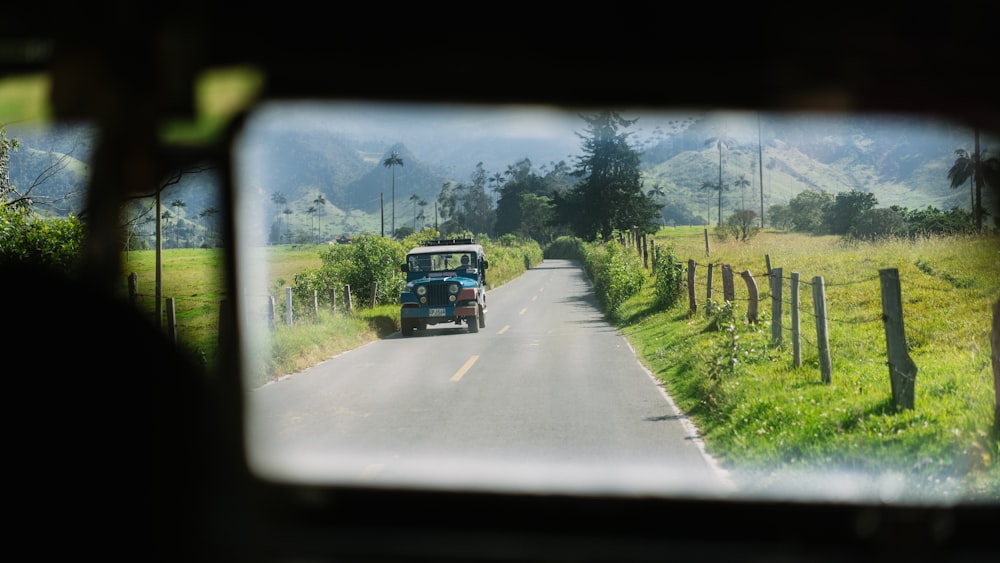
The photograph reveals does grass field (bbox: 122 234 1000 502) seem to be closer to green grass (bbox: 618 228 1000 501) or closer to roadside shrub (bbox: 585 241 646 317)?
green grass (bbox: 618 228 1000 501)

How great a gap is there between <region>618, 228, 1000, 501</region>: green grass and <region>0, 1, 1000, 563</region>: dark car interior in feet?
8.15

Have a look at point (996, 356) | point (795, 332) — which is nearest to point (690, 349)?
point (795, 332)

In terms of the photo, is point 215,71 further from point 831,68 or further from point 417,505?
point 831,68

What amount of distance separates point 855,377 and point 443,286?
510 inches

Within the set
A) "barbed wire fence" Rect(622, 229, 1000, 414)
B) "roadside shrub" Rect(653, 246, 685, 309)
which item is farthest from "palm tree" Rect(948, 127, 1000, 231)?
"roadside shrub" Rect(653, 246, 685, 309)

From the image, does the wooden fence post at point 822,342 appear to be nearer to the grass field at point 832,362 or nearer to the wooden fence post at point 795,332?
the grass field at point 832,362

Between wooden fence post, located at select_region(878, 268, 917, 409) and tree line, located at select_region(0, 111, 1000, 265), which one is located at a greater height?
tree line, located at select_region(0, 111, 1000, 265)

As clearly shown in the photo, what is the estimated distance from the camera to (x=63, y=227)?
30.2 feet

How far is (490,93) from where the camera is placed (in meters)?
3.09

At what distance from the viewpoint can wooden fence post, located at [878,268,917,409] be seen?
7.01 meters

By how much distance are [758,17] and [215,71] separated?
188 centimetres

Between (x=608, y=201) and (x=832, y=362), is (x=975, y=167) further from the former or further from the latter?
(x=608, y=201)

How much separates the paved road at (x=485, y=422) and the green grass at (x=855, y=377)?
18.9 inches

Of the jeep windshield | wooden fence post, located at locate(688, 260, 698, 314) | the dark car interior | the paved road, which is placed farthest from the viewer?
the jeep windshield
